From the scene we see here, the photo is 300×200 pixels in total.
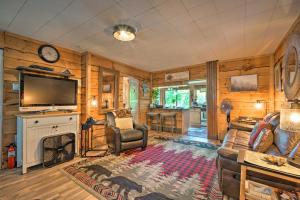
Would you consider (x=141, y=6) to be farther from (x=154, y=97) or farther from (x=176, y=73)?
(x=154, y=97)

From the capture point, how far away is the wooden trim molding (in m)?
4.35

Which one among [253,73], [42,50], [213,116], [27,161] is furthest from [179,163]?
[42,50]

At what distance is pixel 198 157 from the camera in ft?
9.66

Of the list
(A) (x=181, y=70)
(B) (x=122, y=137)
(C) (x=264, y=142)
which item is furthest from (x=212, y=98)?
(B) (x=122, y=137)

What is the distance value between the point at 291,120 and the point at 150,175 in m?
1.91

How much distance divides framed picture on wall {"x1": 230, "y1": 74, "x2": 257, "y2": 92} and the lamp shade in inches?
115

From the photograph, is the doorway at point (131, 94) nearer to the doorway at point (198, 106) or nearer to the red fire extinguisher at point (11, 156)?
the red fire extinguisher at point (11, 156)

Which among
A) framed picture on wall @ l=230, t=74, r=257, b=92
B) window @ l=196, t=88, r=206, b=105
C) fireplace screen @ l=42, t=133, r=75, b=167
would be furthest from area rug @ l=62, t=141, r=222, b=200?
window @ l=196, t=88, r=206, b=105

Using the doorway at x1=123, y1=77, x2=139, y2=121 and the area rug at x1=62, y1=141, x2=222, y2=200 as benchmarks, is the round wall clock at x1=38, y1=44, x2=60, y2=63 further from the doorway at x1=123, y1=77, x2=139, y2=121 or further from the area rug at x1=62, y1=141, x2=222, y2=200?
the area rug at x1=62, y1=141, x2=222, y2=200

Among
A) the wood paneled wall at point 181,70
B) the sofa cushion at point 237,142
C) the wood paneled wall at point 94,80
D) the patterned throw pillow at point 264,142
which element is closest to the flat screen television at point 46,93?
the wood paneled wall at point 94,80

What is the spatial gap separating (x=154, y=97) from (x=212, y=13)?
423 centimetres

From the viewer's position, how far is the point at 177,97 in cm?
767

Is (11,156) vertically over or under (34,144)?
under

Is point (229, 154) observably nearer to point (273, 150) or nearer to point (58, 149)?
point (273, 150)
